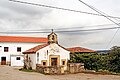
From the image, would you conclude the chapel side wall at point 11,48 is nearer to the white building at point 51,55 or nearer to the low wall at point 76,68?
the white building at point 51,55

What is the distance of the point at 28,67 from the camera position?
3753 centimetres

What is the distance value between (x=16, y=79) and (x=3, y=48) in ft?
123

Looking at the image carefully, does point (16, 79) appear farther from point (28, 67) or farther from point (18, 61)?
point (18, 61)

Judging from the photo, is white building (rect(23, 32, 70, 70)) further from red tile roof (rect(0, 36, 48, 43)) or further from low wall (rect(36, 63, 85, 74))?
red tile roof (rect(0, 36, 48, 43))

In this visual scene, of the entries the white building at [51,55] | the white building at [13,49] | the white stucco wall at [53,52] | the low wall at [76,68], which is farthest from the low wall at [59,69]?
the white building at [13,49]

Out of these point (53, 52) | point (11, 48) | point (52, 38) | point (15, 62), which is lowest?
point (15, 62)

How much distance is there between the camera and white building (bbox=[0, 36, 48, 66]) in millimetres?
56000

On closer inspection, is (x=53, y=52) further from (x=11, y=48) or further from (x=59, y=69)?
(x=11, y=48)

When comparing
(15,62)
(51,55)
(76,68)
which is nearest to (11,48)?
(15,62)

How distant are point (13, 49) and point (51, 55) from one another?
82.9 ft

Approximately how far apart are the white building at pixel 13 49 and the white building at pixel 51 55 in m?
20.7

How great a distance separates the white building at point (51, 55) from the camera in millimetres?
34156

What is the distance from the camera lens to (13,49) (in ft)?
190

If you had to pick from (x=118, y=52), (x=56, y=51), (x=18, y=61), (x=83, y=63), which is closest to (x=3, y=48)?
(x=18, y=61)
